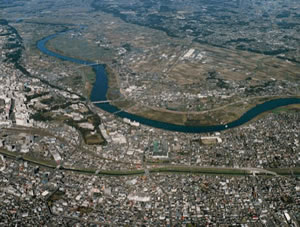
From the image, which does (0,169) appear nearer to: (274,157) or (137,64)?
(274,157)

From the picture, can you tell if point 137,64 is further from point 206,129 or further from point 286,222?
point 286,222

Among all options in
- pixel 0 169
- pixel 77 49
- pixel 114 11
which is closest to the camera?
pixel 0 169

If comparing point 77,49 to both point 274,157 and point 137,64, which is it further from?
point 274,157

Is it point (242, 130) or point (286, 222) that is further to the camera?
point (242, 130)

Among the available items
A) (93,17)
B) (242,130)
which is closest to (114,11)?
(93,17)

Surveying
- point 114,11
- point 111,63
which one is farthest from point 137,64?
point 114,11

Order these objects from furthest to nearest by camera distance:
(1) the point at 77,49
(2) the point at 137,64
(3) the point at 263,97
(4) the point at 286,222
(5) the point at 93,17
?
(5) the point at 93,17 → (1) the point at 77,49 → (2) the point at 137,64 → (3) the point at 263,97 → (4) the point at 286,222

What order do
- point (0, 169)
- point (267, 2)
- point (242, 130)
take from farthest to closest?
1. point (267, 2)
2. point (242, 130)
3. point (0, 169)

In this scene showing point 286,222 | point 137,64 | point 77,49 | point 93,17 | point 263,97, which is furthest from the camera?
point 93,17

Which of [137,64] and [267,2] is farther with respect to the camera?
[267,2]
